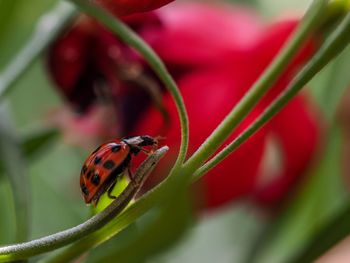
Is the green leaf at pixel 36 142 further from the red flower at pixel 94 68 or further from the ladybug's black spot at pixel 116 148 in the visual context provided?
the ladybug's black spot at pixel 116 148

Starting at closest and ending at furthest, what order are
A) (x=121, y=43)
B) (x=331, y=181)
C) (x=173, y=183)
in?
(x=173, y=183) → (x=121, y=43) → (x=331, y=181)

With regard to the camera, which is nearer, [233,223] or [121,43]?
[121,43]

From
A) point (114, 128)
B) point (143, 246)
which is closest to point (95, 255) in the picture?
point (143, 246)

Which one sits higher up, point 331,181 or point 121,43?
point 121,43

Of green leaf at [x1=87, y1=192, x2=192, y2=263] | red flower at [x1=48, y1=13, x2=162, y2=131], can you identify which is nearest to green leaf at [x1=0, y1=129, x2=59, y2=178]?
red flower at [x1=48, y1=13, x2=162, y2=131]

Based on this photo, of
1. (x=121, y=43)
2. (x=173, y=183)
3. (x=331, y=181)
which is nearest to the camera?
(x=173, y=183)

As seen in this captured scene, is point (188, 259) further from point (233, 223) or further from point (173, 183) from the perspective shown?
point (173, 183)

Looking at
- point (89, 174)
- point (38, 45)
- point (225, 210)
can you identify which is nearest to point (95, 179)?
point (89, 174)
